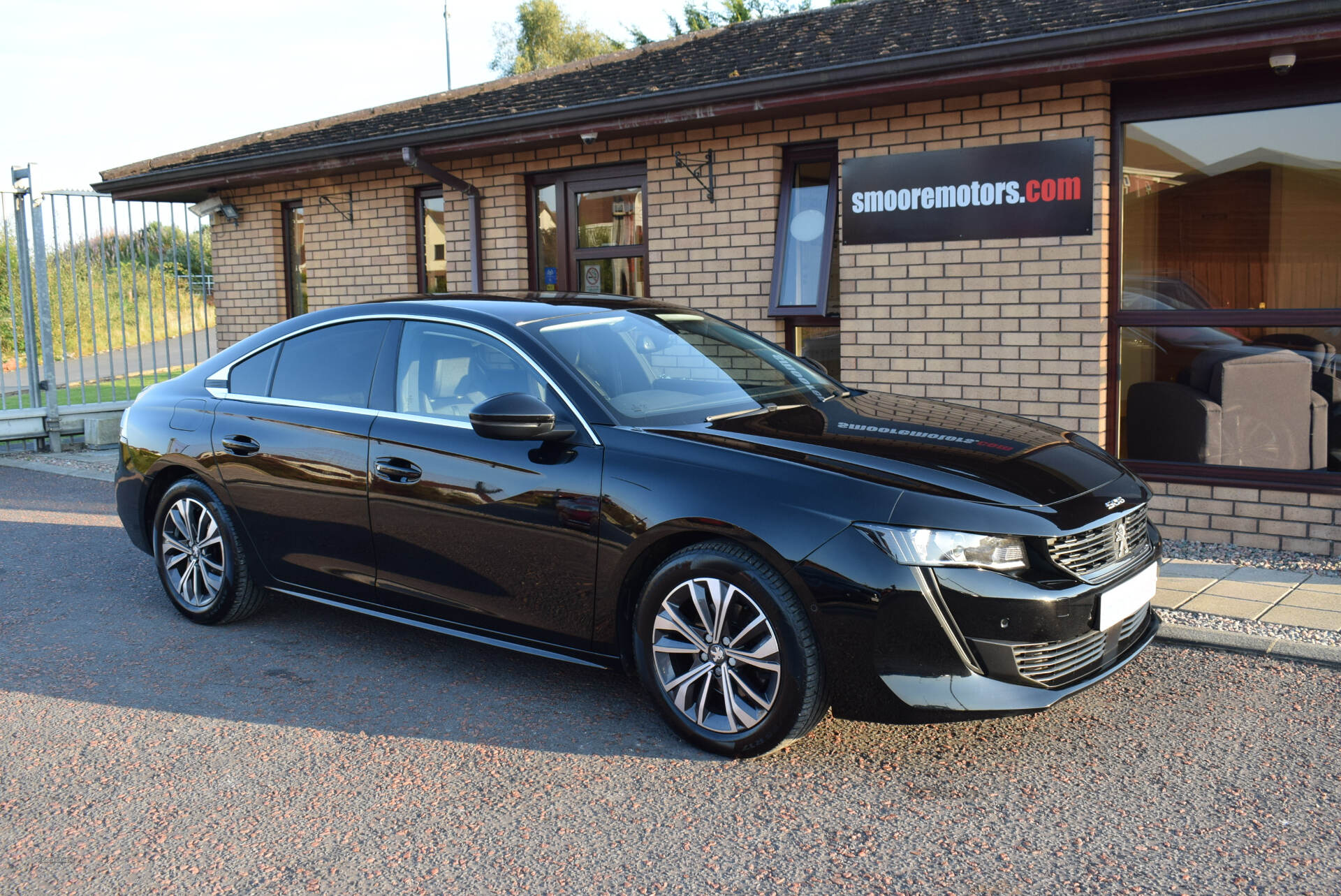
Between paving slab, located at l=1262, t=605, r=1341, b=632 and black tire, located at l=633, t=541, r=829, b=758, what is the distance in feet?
8.90

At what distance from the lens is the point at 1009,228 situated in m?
7.25

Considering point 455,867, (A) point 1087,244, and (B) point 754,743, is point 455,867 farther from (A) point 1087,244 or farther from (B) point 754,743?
(A) point 1087,244

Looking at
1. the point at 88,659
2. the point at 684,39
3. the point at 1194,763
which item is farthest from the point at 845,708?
the point at 684,39

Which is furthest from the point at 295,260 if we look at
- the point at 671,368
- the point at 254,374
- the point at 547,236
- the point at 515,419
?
the point at 515,419

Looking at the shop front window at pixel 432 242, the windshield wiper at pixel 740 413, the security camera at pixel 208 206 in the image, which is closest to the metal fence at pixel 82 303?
the security camera at pixel 208 206

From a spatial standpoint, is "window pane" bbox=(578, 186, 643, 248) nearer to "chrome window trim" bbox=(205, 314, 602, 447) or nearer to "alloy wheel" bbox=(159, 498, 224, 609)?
"chrome window trim" bbox=(205, 314, 602, 447)

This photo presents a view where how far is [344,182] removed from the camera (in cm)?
1120

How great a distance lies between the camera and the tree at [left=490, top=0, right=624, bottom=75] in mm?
52750

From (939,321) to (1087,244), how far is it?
107cm

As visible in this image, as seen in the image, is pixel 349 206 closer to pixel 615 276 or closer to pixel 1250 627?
pixel 615 276

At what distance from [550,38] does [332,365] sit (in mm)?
51940

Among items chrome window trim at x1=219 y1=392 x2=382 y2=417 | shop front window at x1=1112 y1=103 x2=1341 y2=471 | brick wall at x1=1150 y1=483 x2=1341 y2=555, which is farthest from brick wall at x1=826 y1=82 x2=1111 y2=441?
chrome window trim at x1=219 y1=392 x2=382 y2=417

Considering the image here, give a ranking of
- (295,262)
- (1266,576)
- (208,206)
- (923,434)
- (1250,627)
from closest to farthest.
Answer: (923,434)
(1250,627)
(1266,576)
(295,262)
(208,206)

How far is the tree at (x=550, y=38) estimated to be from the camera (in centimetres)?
Answer: 5275
